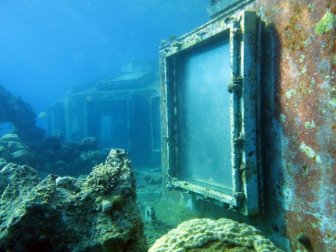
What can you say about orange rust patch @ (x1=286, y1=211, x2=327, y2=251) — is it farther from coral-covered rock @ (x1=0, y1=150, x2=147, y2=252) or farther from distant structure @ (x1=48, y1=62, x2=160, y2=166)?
distant structure @ (x1=48, y1=62, x2=160, y2=166)

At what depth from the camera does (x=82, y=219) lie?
8.77 feet

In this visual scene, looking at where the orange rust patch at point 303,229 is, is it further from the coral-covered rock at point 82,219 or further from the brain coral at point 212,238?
the coral-covered rock at point 82,219

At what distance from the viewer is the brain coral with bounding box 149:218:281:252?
8.11 feet

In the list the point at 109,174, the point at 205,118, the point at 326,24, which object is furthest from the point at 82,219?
the point at 326,24

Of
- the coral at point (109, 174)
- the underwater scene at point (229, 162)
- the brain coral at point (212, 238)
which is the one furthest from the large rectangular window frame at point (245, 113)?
the coral at point (109, 174)

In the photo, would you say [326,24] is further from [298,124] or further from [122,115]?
[122,115]

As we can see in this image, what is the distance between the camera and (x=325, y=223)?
2.75 m

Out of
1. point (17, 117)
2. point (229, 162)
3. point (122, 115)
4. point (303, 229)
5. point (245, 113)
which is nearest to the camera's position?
point (303, 229)

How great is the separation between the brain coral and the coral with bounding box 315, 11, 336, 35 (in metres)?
1.90

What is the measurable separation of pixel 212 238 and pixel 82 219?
1146 millimetres

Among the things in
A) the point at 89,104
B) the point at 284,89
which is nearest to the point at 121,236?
the point at 284,89

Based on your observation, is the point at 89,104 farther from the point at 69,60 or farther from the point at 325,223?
the point at 69,60

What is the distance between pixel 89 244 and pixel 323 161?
7.08ft

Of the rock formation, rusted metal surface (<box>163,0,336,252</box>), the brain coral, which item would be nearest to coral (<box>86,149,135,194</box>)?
the brain coral
